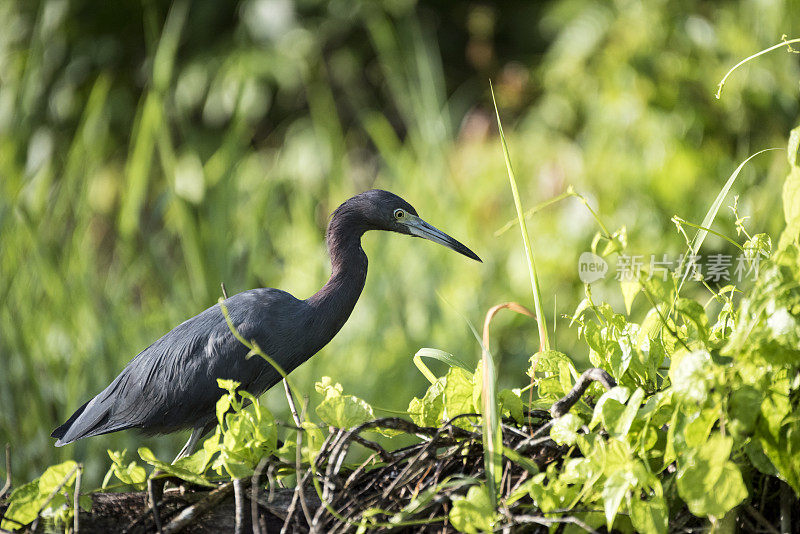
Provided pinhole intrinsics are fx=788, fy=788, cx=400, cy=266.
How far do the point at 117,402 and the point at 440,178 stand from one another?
1.78 meters

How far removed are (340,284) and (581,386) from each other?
0.64 m

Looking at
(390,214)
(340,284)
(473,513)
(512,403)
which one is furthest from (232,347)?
(473,513)

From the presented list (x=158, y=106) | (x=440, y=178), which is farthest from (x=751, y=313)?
(x=440, y=178)

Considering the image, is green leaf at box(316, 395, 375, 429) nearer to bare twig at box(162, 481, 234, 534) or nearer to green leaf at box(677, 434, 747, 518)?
bare twig at box(162, 481, 234, 534)

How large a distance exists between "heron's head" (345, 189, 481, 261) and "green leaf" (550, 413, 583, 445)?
2.09 feet

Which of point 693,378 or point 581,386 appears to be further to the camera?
point 581,386

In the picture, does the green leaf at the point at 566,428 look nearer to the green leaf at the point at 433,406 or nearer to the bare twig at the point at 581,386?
the bare twig at the point at 581,386

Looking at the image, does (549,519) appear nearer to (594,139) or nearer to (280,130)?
(594,139)

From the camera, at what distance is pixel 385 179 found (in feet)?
13.3

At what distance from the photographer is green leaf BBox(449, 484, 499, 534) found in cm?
73

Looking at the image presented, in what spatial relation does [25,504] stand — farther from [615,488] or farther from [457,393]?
[615,488]

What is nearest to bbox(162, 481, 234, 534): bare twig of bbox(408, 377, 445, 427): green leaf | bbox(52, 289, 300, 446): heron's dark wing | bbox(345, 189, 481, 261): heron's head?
bbox(408, 377, 445, 427): green leaf

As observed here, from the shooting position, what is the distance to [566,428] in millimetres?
775

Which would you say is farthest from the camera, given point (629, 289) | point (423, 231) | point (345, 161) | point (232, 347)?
point (345, 161)
